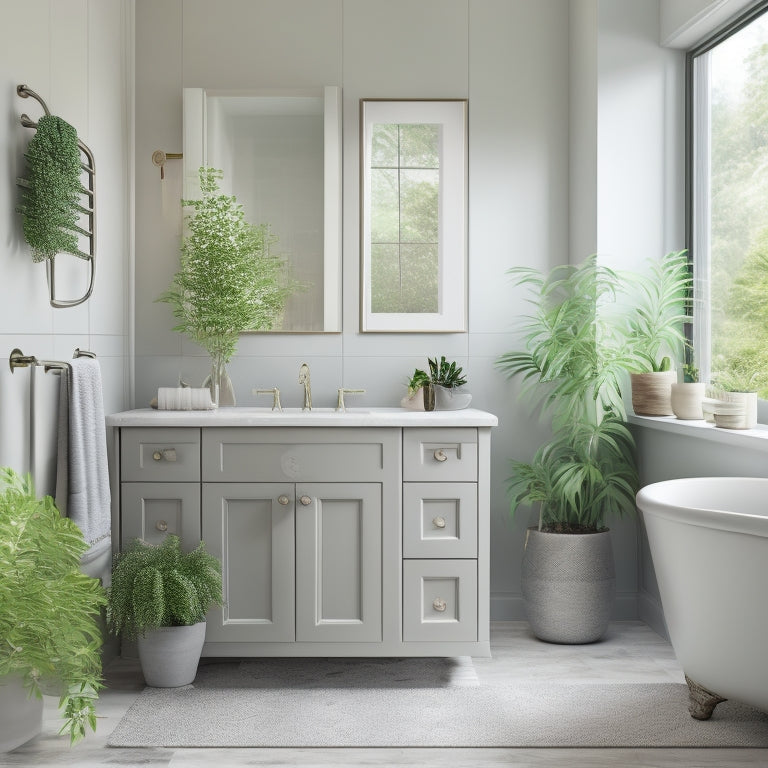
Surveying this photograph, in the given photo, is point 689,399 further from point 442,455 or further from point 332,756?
point 332,756

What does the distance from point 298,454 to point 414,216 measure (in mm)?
1150

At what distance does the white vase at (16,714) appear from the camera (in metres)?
2.01

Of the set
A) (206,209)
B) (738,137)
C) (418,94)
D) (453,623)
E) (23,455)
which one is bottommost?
(453,623)

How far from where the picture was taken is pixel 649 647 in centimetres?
298

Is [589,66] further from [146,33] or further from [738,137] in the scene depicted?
[146,33]

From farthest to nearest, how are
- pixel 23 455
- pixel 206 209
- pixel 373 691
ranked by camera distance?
pixel 206 209
pixel 373 691
pixel 23 455

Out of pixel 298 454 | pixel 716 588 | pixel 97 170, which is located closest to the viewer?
pixel 716 588

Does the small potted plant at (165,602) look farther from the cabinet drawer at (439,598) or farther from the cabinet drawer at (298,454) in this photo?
the cabinet drawer at (439,598)

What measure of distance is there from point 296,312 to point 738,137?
173 centimetres

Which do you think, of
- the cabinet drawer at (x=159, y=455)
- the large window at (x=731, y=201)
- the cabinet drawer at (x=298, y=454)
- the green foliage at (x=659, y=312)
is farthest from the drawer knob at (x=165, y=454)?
the large window at (x=731, y=201)

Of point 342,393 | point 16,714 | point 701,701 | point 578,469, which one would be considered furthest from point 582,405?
point 16,714

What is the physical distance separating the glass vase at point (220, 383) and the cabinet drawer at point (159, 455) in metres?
0.39

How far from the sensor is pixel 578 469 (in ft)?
9.86

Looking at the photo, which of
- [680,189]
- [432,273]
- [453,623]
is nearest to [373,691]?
[453,623]
